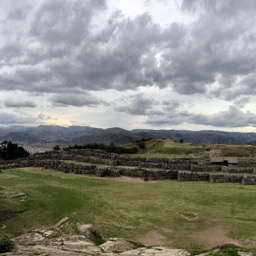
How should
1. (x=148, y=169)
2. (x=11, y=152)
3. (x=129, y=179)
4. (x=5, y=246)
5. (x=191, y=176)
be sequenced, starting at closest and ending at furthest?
(x=5, y=246)
(x=191, y=176)
(x=129, y=179)
(x=148, y=169)
(x=11, y=152)

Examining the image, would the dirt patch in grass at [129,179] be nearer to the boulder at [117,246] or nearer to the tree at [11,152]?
the boulder at [117,246]

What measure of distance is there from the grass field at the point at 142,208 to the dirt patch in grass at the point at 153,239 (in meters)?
0.30

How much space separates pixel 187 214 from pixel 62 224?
11166 mm

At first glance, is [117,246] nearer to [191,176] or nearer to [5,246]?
[5,246]

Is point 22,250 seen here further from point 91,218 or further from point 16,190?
point 16,190

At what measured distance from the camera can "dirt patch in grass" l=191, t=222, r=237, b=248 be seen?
23984 mm

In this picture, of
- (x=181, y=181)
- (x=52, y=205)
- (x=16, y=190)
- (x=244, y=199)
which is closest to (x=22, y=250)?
(x=52, y=205)

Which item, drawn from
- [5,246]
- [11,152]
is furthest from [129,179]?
[11,152]

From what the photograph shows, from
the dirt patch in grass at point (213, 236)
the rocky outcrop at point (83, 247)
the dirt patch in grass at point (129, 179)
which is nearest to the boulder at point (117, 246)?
the rocky outcrop at point (83, 247)

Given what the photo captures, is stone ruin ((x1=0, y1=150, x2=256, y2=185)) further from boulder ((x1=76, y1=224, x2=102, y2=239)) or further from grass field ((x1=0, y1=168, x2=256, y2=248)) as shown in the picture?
boulder ((x1=76, y1=224, x2=102, y2=239))

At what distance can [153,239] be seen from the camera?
979 inches

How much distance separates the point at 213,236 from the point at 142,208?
881cm

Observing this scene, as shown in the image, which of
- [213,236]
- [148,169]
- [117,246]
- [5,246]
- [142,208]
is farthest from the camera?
[148,169]

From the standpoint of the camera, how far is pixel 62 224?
1024 inches
